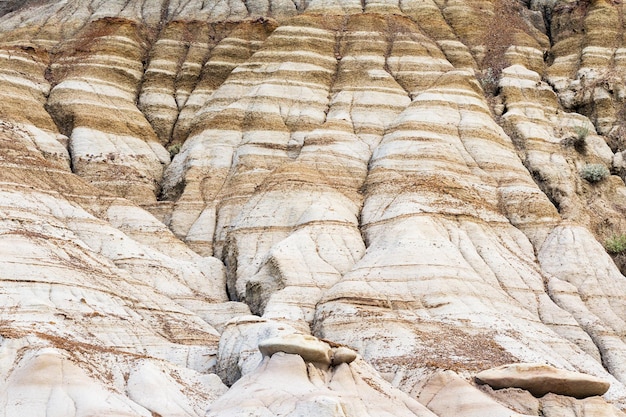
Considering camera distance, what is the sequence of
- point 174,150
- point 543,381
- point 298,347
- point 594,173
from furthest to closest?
point 174,150 < point 594,173 < point 543,381 < point 298,347

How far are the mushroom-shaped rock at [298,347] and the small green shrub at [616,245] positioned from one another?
84.0ft

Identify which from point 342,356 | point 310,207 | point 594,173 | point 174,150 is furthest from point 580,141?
point 342,356

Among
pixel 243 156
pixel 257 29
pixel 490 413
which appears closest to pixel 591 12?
pixel 257 29

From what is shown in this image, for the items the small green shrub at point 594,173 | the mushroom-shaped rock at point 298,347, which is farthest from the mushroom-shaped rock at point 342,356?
the small green shrub at point 594,173

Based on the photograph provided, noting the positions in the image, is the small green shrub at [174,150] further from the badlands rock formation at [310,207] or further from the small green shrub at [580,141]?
the small green shrub at [580,141]

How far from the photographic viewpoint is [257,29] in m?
67.6

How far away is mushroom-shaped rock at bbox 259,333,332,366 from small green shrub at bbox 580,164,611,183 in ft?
102

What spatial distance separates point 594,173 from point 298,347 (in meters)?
32.1

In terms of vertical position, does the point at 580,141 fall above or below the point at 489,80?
below

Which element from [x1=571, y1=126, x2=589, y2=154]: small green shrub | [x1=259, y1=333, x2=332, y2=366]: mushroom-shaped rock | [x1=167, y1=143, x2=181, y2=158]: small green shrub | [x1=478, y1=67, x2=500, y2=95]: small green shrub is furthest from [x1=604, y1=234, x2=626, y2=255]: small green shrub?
[x1=167, y1=143, x2=181, y2=158]: small green shrub

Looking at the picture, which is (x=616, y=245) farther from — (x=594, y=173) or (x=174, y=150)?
(x=174, y=150)

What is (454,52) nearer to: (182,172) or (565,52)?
(565,52)

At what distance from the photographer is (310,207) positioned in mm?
44312

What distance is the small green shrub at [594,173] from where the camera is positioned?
52.5 m
